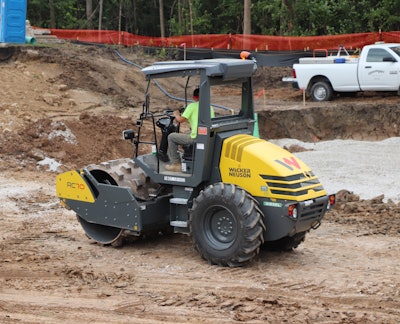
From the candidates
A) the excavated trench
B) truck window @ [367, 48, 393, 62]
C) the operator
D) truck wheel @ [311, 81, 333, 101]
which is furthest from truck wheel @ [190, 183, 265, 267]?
truck wheel @ [311, 81, 333, 101]

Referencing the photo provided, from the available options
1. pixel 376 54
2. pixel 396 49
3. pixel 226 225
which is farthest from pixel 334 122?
pixel 226 225

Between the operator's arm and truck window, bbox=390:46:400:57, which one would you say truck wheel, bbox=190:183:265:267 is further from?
truck window, bbox=390:46:400:57

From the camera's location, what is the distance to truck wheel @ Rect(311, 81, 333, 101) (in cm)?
2573

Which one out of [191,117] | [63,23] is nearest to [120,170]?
[191,117]

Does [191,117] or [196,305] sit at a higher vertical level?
[191,117]

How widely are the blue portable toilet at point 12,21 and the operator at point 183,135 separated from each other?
16.8m

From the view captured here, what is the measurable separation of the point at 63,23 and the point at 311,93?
2605 centimetres

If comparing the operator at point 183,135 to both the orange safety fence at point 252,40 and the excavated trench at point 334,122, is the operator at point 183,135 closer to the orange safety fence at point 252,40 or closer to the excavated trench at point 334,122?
the excavated trench at point 334,122

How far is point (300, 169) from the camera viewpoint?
10305 millimetres

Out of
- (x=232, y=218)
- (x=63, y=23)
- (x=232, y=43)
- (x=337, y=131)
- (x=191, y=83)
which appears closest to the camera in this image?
(x=232, y=218)

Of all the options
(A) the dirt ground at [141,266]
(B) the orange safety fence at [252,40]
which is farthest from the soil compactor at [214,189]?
(B) the orange safety fence at [252,40]

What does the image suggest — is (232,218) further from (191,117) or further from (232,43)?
(232,43)

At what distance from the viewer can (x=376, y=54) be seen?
80.6 feet

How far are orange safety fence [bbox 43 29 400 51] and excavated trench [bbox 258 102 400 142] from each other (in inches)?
319
